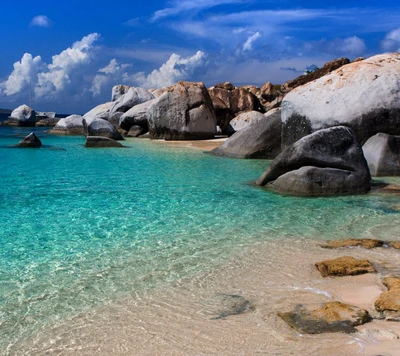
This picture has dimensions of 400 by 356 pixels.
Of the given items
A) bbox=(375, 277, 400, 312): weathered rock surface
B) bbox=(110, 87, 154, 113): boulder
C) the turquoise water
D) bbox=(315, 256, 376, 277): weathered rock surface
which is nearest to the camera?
bbox=(375, 277, 400, 312): weathered rock surface

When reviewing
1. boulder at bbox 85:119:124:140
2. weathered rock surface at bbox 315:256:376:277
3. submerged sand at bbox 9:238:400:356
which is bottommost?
submerged sand at bbox 9:238:400:356

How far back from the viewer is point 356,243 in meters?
5.74

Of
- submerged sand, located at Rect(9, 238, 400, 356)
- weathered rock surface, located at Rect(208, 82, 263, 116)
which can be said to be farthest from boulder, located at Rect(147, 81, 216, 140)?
submerged sand, located at Rect(9, 238, 400, 356)

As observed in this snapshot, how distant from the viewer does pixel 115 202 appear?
849 centimetres

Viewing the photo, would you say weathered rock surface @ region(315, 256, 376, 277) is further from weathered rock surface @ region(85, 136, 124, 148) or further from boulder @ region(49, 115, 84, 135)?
boulder @ region(49, 115, 84, 135)

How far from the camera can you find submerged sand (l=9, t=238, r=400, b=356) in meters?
3.17

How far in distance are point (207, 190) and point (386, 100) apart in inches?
218

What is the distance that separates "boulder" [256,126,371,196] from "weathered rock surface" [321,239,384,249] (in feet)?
11.3

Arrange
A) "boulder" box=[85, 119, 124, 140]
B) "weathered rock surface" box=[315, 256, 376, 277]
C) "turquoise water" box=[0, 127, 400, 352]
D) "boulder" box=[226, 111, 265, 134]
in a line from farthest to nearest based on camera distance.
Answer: "boulder" box=[226, 111, 265, 134] → "boulder" box=[85, 119, 124, 140] → "weathered rock surface" box=[315, 256, 376, 277] → "turquoise water" box=[0, 127, 400, 352]

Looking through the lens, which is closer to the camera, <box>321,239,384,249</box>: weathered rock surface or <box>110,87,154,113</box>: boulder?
<box>321,239,384,249</box>: weathered rock surface

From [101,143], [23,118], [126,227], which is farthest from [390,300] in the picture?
[23,118]

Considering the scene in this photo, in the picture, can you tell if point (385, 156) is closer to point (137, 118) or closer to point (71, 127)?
point (137, 118)

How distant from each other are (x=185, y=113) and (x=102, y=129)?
4.77 meters

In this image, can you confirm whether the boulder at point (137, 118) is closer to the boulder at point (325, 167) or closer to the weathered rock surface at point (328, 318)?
the boulder at point (325, 167)
